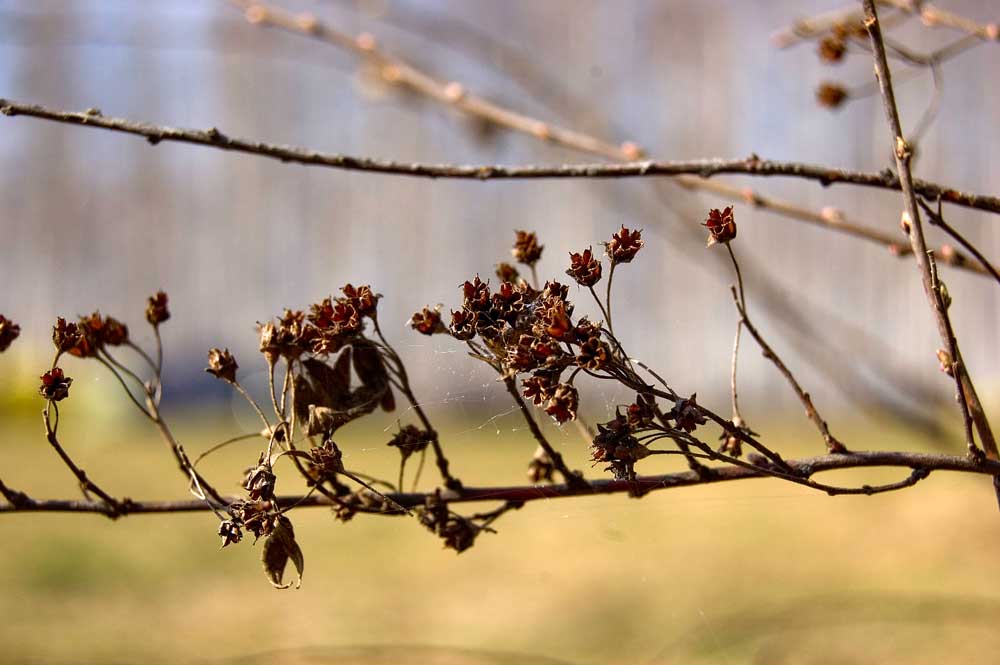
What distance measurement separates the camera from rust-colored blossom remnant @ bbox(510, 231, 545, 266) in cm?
41

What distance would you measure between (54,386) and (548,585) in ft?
2.19

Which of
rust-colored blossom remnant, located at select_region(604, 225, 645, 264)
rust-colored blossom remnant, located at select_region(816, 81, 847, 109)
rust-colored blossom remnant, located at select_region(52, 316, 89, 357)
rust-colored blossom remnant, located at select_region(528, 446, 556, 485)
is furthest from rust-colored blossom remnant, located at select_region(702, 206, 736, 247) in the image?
rust-colored blossom remnant, located at select_region(816, 81, 847, 109)

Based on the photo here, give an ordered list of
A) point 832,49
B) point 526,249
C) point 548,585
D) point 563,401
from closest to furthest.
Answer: point 563,401 < point 526,249 < point 832,49 < point 548,585

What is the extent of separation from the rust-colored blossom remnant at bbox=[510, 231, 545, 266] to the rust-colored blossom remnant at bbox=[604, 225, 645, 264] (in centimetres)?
7

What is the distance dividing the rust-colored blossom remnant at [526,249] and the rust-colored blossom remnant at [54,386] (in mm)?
177

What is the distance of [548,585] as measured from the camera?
956 mm

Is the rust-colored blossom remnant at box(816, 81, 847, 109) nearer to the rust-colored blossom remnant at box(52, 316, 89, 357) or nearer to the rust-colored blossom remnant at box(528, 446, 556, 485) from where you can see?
the rust-colored blossom remnant at box(528, 446, 556, 485)

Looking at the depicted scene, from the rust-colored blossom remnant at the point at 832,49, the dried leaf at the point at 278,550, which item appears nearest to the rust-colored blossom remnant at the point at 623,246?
the dried leaf at the point at 278,550

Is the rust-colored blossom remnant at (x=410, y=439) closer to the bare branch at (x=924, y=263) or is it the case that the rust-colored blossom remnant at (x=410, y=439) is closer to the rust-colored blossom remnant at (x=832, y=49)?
the bare branch at (x=924, y=263)

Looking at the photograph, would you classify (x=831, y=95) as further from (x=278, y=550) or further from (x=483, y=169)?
(x=278, y=550)

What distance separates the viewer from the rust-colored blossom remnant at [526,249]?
409 mm

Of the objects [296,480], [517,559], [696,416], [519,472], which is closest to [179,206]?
[296,480]

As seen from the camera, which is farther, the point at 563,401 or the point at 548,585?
the point at 548,585

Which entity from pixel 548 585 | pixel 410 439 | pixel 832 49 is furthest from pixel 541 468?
pixel 548 585
